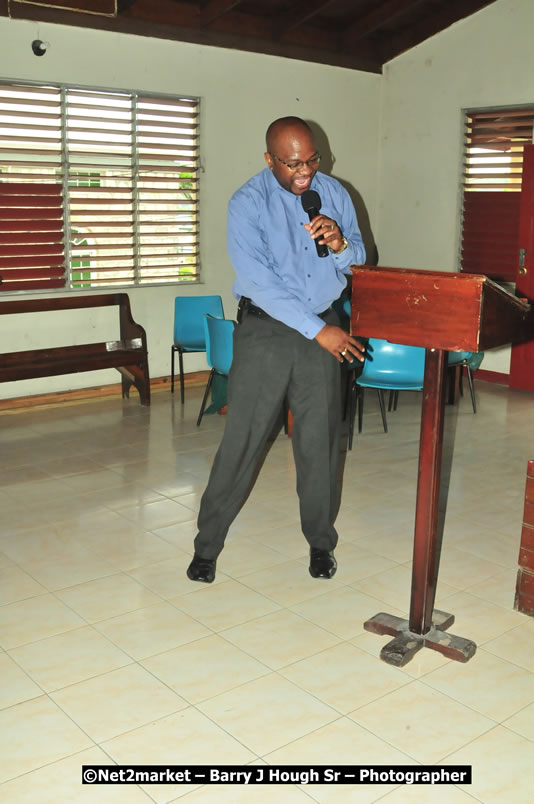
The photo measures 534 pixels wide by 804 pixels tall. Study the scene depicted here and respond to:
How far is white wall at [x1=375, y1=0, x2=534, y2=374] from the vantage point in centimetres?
710

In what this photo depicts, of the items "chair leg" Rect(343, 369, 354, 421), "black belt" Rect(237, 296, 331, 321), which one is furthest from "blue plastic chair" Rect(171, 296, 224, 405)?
"black belt" Rect(237, 296, 331, 321)

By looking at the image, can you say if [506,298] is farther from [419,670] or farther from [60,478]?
[60,478]

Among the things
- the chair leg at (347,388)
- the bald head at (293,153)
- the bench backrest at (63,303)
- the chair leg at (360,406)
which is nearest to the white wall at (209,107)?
the bench backrest at (63,303)

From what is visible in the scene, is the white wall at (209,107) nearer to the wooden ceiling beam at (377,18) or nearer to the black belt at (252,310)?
the wooden ceiling beam at (377,18)

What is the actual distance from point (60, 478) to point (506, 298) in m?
3.05

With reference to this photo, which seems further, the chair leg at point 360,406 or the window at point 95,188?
the window at point 95,188

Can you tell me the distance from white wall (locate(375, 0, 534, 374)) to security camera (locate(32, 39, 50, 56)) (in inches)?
Result: 138

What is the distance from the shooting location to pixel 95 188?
663 centimetres

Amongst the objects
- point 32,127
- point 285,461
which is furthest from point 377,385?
point 32,127

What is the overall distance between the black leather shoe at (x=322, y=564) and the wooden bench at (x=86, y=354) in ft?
10.4

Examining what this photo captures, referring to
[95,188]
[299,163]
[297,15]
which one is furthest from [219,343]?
[297,15]

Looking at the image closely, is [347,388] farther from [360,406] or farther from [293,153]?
[293,153]

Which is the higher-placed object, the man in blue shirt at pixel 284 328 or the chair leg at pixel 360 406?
the man in blue shirt at pixel 284 328

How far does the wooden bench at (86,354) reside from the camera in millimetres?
5902
